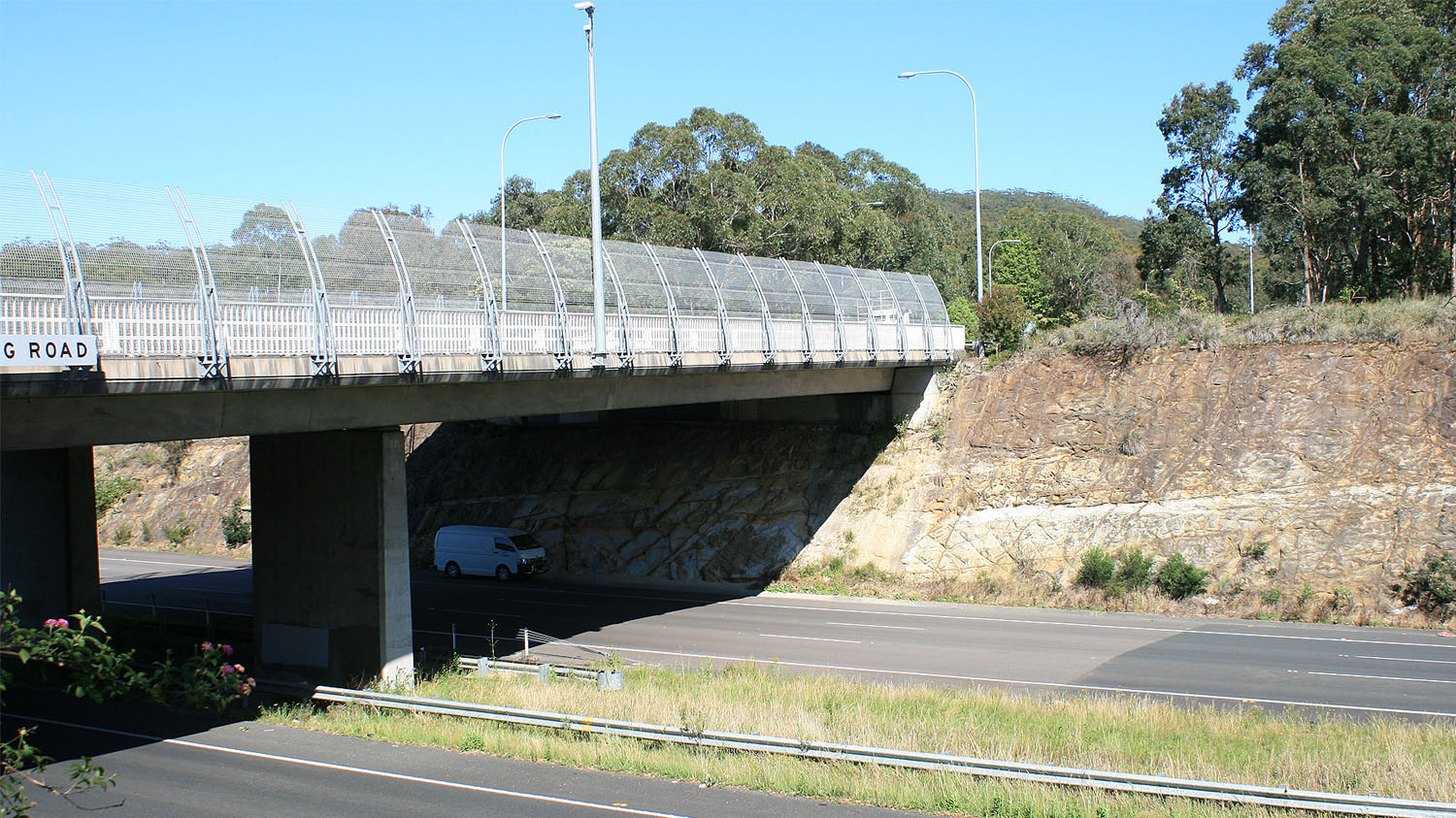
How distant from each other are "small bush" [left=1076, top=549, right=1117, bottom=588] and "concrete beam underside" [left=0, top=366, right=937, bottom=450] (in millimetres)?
11091

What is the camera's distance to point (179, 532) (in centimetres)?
4791

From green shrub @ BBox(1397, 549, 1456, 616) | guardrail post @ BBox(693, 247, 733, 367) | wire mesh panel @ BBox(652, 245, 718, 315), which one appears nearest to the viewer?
wire mesh panel @ BBox(652, 245, 718, 315)

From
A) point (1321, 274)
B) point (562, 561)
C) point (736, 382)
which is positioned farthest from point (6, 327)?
point (1321, 274)

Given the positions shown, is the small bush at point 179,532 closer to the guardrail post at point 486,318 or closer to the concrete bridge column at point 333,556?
the concrete bridge column at point 333,556

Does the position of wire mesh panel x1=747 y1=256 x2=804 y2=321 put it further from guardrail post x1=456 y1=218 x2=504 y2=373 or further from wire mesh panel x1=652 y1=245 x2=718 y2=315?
guardrail post x1=456 y1=218 x2=504 y2=373

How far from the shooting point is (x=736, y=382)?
28.7 m

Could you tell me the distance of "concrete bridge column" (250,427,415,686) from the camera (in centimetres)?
2044

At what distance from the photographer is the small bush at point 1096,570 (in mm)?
28797

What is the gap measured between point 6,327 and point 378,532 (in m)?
8.70

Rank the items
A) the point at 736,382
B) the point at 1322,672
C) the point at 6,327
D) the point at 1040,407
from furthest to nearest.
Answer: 1. the point at 1040,407
2. the point at 736,382
3. the point at 1322,672
4. the point at 6,327

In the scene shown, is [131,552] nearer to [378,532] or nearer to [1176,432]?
[378,532]

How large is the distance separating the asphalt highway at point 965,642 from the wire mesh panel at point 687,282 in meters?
7.82

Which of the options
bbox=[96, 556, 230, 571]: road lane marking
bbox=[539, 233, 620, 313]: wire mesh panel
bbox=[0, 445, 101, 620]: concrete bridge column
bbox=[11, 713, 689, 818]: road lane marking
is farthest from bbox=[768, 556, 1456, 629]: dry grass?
bbox=[96, 556, 230, 571]: road lane marking

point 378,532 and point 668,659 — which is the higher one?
point 378,532
